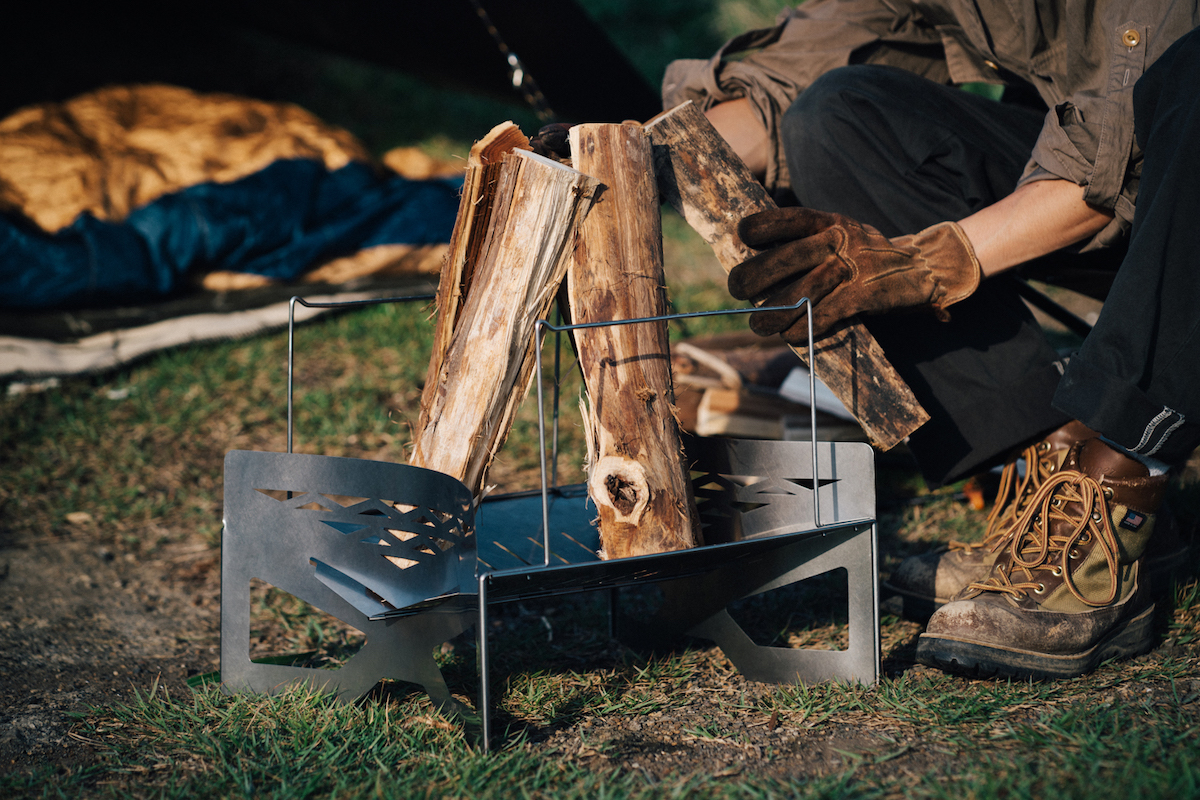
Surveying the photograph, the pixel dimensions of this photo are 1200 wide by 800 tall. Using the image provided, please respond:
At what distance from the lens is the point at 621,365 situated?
1312 millimetres

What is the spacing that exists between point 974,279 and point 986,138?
1.51 ft

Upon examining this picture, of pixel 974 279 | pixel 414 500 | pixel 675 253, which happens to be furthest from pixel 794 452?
pixel 675 253

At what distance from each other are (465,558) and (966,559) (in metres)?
0.96

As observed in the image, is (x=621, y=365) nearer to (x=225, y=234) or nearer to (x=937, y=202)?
(x=937, y=202)

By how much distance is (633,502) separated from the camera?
1298mm

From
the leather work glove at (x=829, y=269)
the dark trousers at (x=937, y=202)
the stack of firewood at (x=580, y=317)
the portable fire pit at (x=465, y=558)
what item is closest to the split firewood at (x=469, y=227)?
the stack of firewood at (x=580, y=317)

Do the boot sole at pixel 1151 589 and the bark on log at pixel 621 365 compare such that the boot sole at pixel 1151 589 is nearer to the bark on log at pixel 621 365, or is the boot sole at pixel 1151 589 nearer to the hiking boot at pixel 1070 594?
the hiking boot at pixel 1070 594

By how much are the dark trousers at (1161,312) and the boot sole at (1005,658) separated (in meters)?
0.34

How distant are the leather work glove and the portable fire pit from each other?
0.22m

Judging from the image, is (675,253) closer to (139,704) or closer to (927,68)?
(927,68)

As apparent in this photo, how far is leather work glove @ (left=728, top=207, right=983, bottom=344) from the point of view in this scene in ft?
4.55

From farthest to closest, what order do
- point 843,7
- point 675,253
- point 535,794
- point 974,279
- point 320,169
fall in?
point 675,253, point 320,169, point 843,7, point 974,279, point 535,794

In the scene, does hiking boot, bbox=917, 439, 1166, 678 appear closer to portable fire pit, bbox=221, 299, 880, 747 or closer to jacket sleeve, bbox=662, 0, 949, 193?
portable fire pit, bbox=221, 299, 880, 747

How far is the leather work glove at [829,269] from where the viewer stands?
1.39m
